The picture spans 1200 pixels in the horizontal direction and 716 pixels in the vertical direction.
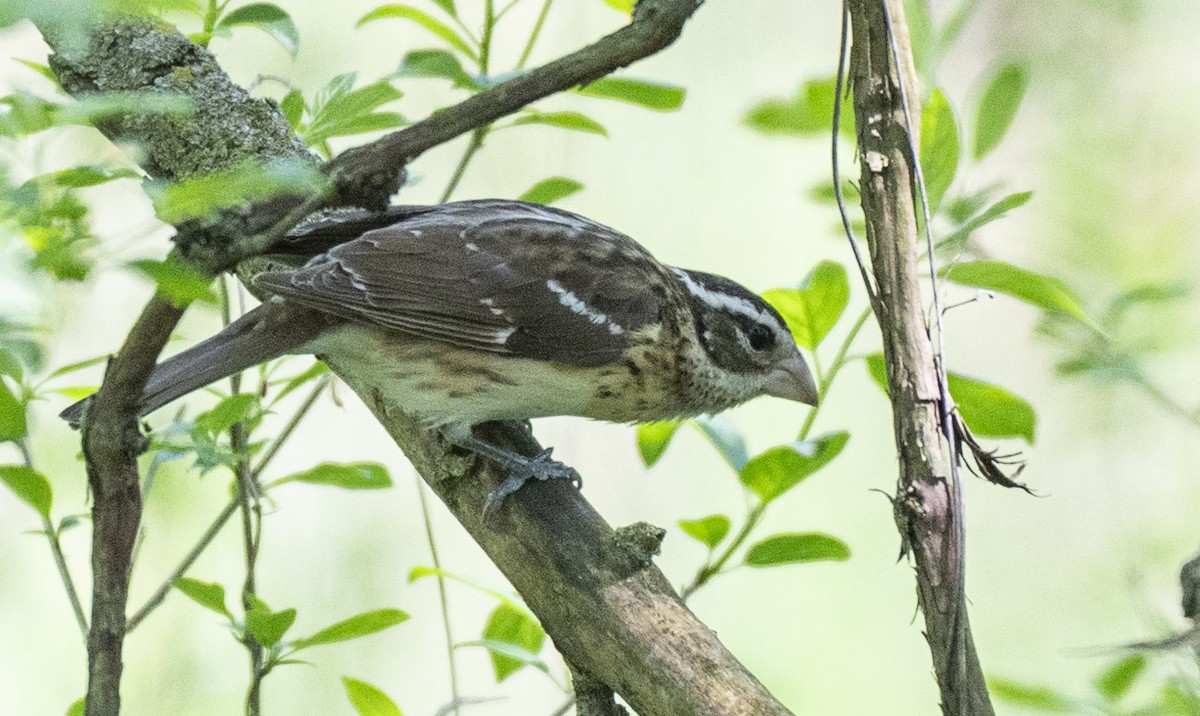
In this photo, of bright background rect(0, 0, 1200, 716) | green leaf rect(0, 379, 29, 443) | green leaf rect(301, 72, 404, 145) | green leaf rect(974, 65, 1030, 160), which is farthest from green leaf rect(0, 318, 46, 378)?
bright background rect(0, 0, 1200, 716)

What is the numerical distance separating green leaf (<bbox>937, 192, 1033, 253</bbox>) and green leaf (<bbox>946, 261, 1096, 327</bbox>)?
61mm

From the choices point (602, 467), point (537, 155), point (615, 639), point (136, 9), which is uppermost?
point (537, 155)

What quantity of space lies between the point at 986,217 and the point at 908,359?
0.30 m

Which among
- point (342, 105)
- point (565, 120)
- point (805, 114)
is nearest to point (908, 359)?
point (805, 114)

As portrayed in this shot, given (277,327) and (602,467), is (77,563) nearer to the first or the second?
(602,467)

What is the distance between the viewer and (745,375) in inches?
137

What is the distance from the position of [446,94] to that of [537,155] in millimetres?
541

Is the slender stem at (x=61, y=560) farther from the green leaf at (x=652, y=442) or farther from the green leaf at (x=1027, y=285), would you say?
the green leaf at (x=1027, y=285)

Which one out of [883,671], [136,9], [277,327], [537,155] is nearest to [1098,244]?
[883,671]

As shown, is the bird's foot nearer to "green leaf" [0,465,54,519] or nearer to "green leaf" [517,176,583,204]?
"green leaf" [517,176,583,204]

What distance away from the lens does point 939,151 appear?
2.21m

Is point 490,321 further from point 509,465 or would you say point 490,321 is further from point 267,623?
point 267,623

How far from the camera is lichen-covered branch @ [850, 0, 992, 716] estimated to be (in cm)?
175

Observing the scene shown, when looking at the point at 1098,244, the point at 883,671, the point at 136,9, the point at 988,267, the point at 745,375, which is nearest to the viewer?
the point at 136,9
